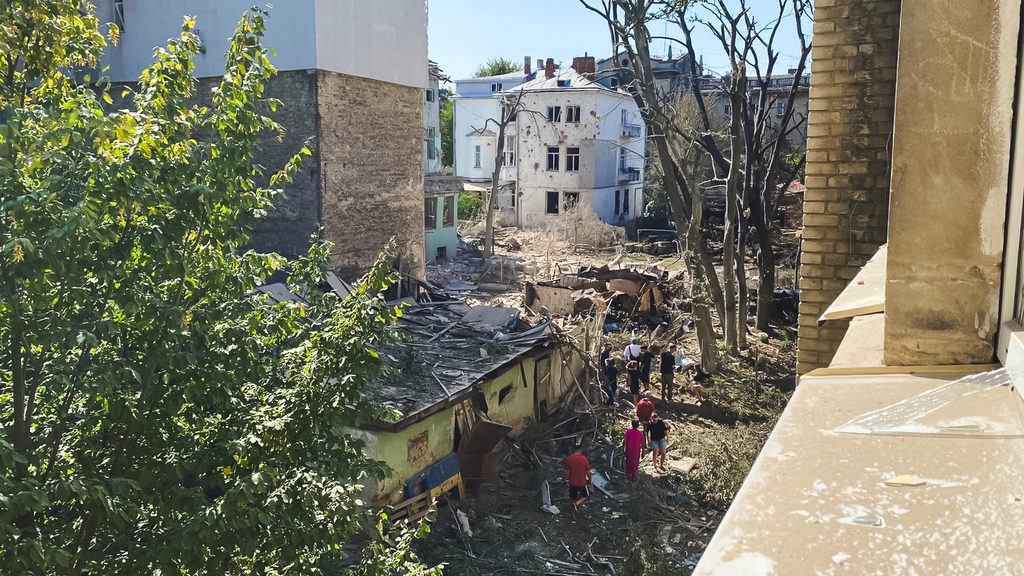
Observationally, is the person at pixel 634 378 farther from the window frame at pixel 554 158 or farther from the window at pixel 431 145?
the window frame at pixel 554 158

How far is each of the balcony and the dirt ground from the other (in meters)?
29.0

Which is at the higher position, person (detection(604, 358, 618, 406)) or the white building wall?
the white building wall

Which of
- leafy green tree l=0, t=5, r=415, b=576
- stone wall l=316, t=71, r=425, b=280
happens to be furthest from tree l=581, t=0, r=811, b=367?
leafy green tree l=0, t=5, r=415, b=576

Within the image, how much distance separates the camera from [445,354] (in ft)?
39.8

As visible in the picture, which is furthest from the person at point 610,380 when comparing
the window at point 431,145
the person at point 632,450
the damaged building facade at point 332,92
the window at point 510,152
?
the window at point 510,152

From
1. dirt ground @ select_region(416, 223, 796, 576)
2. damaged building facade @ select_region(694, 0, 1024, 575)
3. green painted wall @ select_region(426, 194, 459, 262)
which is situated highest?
damaged building facade @ select_region(694, 0, 1024, 575)

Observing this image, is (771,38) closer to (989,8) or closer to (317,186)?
(317,186)

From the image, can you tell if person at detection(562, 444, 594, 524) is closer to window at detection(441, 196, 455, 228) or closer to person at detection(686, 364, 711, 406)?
person at detection(686, 364, 711, 406)

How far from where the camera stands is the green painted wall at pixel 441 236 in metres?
30.9

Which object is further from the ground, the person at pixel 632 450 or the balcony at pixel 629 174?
the balcony at pixel 629 174

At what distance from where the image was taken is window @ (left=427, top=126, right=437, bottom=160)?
39.0 metres

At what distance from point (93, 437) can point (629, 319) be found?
16.8 m

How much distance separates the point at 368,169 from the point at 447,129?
1432 inches

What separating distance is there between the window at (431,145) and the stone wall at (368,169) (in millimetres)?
18605
